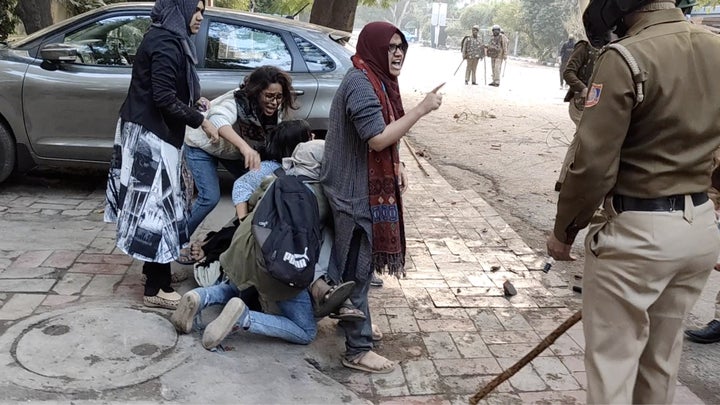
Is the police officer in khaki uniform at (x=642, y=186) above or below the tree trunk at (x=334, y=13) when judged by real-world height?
below

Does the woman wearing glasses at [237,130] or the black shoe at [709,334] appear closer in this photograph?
the black shoe at [709,334]

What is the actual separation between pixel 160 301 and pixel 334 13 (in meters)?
7.10

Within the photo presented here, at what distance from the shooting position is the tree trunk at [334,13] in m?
9.95

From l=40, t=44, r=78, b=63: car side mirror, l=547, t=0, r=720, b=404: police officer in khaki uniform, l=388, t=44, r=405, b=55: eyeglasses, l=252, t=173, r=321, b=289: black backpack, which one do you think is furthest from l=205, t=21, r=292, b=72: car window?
l=547, t=0, r=720, b=404: police officer in khaki uniform

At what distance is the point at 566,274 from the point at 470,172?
140 inches

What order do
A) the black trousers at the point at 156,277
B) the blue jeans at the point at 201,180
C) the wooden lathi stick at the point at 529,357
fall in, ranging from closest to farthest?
the wooden lathi stick at the point at 529,357
the black trousers at the point at 156,277
the blue jeans at the point at 201,180

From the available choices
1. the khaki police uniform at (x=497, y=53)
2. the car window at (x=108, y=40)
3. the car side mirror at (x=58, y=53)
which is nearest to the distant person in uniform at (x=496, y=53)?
the khaki police uniform at (x=497, y=53)

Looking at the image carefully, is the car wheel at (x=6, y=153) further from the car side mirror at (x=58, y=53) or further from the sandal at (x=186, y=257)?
the sandal at (x=186, y=257)

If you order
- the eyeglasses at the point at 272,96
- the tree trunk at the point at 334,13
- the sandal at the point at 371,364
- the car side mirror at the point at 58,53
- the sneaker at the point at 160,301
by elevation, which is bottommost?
the sandal at the point at 371,364

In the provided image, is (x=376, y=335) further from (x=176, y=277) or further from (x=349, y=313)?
(x=176, y=277)

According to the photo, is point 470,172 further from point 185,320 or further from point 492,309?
point 185,320

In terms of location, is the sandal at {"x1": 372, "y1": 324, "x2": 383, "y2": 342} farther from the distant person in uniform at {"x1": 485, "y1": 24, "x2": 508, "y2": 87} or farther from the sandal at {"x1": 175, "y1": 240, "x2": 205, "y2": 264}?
the distant person in uniform at {"x1": 485, "y1": 24, "x2": 508, "y2": 87}

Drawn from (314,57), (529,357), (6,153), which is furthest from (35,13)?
(529,357)

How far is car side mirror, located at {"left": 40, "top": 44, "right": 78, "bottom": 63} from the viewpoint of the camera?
Result: 5480 millimetres
